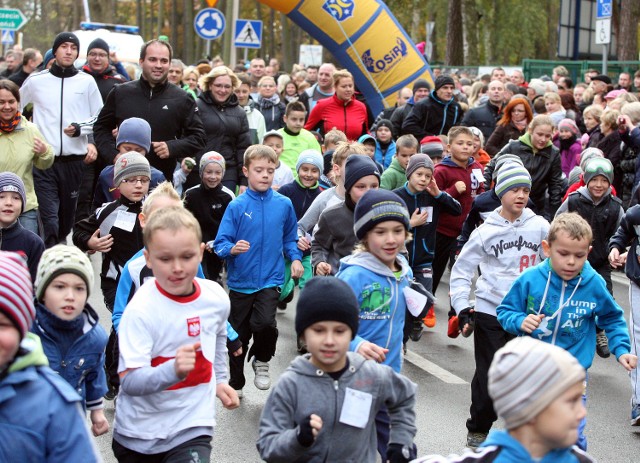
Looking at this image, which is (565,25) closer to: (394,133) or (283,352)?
(394,133)

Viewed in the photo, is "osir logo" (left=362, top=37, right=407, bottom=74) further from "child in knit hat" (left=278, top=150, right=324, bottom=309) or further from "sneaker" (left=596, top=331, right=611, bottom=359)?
"sneaker" (left=596, top=331, right=611, bottom=359)

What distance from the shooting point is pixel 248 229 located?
27.6ft

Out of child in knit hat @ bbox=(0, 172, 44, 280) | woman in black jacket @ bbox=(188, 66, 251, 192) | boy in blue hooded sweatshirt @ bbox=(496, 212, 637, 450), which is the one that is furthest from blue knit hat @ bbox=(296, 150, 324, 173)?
boy in blue hooded sweatshirt @ bbox=(496, 212, 637, 450)

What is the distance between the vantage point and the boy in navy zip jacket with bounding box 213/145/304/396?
8.42 m

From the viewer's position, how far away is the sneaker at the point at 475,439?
7355 millimetres

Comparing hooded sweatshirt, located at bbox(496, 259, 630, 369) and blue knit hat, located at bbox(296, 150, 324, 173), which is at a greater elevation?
blue knit hat, located at bbox(296, 150, 324, 173)

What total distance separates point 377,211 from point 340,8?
1420 cm

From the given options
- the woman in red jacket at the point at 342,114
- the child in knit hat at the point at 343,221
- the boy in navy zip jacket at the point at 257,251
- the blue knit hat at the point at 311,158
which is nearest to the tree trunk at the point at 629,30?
the woman in red jacket at the point at 342,114

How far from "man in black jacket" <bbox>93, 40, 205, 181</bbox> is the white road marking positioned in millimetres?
2655

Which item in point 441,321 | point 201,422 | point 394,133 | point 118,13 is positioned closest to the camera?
point 201,422

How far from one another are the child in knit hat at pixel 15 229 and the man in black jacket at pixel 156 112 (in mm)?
2452

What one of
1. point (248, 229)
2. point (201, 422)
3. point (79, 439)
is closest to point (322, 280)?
point (201, 422)

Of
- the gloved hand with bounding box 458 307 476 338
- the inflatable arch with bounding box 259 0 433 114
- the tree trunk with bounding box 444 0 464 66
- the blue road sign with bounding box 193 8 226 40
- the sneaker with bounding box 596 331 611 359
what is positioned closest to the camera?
the gloved hand with bounding box 458 307 476 338

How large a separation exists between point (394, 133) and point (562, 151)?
2.32 meters
